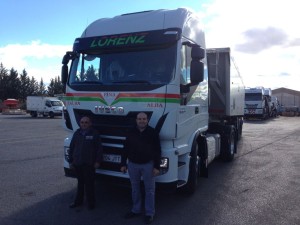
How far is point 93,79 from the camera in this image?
647 centimetres

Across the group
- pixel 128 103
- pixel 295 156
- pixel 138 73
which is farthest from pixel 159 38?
pixel 295 156

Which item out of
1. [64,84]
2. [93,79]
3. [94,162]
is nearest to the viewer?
[94,162]

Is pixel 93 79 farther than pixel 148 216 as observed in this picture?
Yes

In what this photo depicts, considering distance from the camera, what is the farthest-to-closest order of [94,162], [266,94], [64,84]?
1. [266,94]
2. [64,84]
3. [94,162]

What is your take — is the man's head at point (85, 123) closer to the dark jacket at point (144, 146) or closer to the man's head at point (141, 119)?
the dark jacket at point (144, 146)

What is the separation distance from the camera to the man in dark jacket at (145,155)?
5.47 metres

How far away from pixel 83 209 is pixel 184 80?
2809mm

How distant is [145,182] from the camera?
5578 mm

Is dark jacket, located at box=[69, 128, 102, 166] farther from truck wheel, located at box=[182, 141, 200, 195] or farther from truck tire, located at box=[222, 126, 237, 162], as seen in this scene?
truck tire, located at box=[222, 126, 237, 162]

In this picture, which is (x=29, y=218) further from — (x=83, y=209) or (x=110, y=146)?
(x=110, y=146)

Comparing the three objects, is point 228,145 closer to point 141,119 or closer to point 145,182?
point 145,182

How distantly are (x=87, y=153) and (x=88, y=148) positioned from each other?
0.09 meters

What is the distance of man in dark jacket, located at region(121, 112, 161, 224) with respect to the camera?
547 cm

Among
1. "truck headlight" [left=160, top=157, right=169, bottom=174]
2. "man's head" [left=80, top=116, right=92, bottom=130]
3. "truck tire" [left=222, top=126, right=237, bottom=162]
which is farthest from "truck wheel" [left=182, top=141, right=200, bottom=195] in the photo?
"truck tire" [left=222, top=126, right=237, bottom=162]
